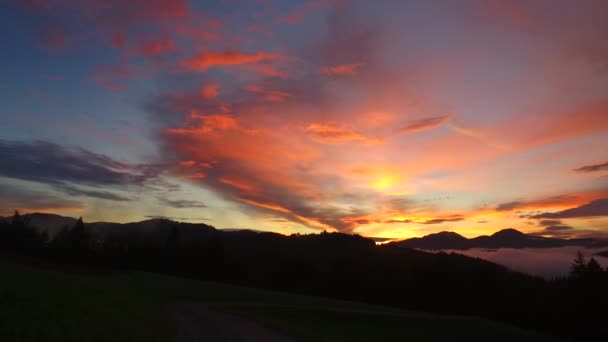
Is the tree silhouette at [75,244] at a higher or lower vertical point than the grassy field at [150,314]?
higher

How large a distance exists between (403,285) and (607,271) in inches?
2049

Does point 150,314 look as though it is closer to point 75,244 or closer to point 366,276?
point 366,276

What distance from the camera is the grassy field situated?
19.8 metres

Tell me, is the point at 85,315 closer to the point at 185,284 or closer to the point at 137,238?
the point at 185,284

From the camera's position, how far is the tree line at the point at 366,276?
317ft

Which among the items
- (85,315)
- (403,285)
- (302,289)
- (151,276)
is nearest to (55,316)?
(85,315)

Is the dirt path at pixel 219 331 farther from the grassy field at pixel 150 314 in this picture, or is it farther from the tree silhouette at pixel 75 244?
the tree silhouette at pixel 75 244

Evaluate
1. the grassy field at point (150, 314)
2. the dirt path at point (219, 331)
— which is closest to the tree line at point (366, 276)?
the grassy field at point (150, 314)

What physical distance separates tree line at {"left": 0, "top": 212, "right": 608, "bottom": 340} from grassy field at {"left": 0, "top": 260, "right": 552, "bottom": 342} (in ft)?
124

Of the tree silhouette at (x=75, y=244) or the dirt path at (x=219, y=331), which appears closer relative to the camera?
the dirt path at (x=219, y=331)

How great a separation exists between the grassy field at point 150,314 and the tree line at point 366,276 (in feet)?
124

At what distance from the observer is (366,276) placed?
114500 millimetres

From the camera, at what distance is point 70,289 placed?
33.2m

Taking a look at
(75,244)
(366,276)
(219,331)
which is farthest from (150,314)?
(75,244)
